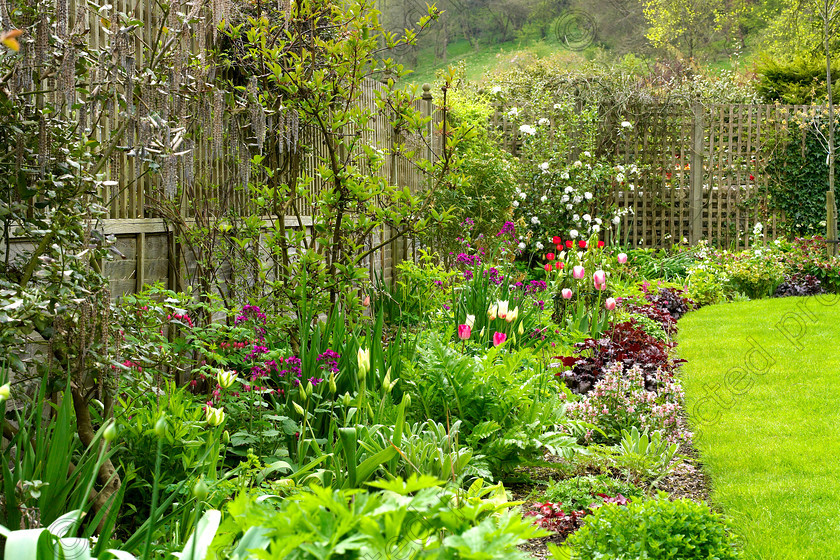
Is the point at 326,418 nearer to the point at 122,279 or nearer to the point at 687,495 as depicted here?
the point at 122,279

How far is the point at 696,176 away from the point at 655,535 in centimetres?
895

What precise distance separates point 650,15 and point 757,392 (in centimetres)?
2367

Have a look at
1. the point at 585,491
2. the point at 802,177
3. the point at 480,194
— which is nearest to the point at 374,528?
the point at 585,491

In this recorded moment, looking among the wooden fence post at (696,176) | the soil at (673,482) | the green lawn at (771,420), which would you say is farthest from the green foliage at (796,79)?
the soil at (673,482)

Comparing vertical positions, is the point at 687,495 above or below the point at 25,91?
below

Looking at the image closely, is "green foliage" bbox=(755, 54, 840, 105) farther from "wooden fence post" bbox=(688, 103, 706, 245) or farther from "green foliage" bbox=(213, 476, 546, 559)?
"green foliage" bbox=(213, 476, 546, 559)

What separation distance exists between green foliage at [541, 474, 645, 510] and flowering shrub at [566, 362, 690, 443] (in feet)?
2.09

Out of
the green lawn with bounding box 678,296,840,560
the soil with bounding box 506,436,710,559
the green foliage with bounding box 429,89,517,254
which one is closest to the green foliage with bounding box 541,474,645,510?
the soil with bounding box 506,436,710,559

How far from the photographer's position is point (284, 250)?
3.90 meters

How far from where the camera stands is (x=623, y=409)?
142 inches

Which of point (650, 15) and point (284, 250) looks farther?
point (650, 15)

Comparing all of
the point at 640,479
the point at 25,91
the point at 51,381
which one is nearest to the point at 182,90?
the point at 25,91

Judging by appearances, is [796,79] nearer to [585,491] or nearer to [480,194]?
[480,194]

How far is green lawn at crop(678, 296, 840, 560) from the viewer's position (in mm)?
2658
